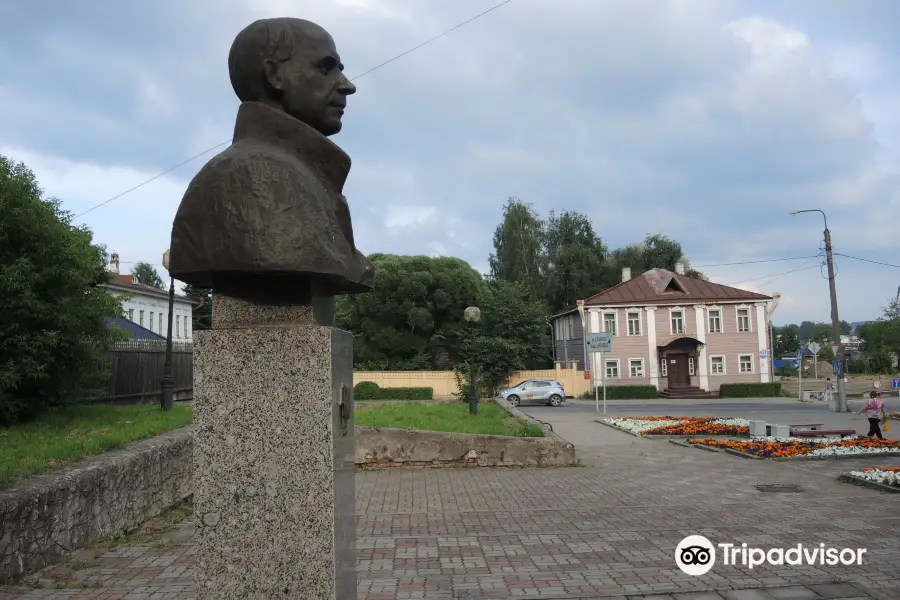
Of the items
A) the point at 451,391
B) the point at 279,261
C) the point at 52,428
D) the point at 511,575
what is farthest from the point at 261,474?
the point at 451,391

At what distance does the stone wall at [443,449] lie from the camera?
11.7 meters

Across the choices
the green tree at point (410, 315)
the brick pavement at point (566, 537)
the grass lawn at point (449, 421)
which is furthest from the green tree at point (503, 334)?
the brick pavement at point (566, 537)

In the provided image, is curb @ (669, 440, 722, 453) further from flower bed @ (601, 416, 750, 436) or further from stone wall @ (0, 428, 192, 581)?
stone wall @ (0, 428, 192, 581)

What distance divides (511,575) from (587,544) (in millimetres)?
1246

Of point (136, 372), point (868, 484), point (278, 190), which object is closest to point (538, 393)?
point (136, 372)

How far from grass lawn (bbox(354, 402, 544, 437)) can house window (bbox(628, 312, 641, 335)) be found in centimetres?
2713

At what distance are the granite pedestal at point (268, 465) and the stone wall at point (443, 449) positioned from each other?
8384mm

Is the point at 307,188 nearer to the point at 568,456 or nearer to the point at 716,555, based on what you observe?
the point at 716,555

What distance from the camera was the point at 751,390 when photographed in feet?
130

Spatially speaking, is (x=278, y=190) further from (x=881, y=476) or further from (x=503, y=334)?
(x=503, y=334)

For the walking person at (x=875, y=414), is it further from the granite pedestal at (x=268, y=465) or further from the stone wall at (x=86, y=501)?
the granite pedestal at (x=268, y=465)

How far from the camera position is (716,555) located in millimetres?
5930

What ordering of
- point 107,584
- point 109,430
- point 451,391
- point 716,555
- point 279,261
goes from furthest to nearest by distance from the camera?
point 451,391
point 109,430
point 716,555
point 107,584
point 279,261

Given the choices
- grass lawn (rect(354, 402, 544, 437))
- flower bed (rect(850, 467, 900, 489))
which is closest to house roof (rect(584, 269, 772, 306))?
grass lawn (rect(354, 402, 544, 437))
